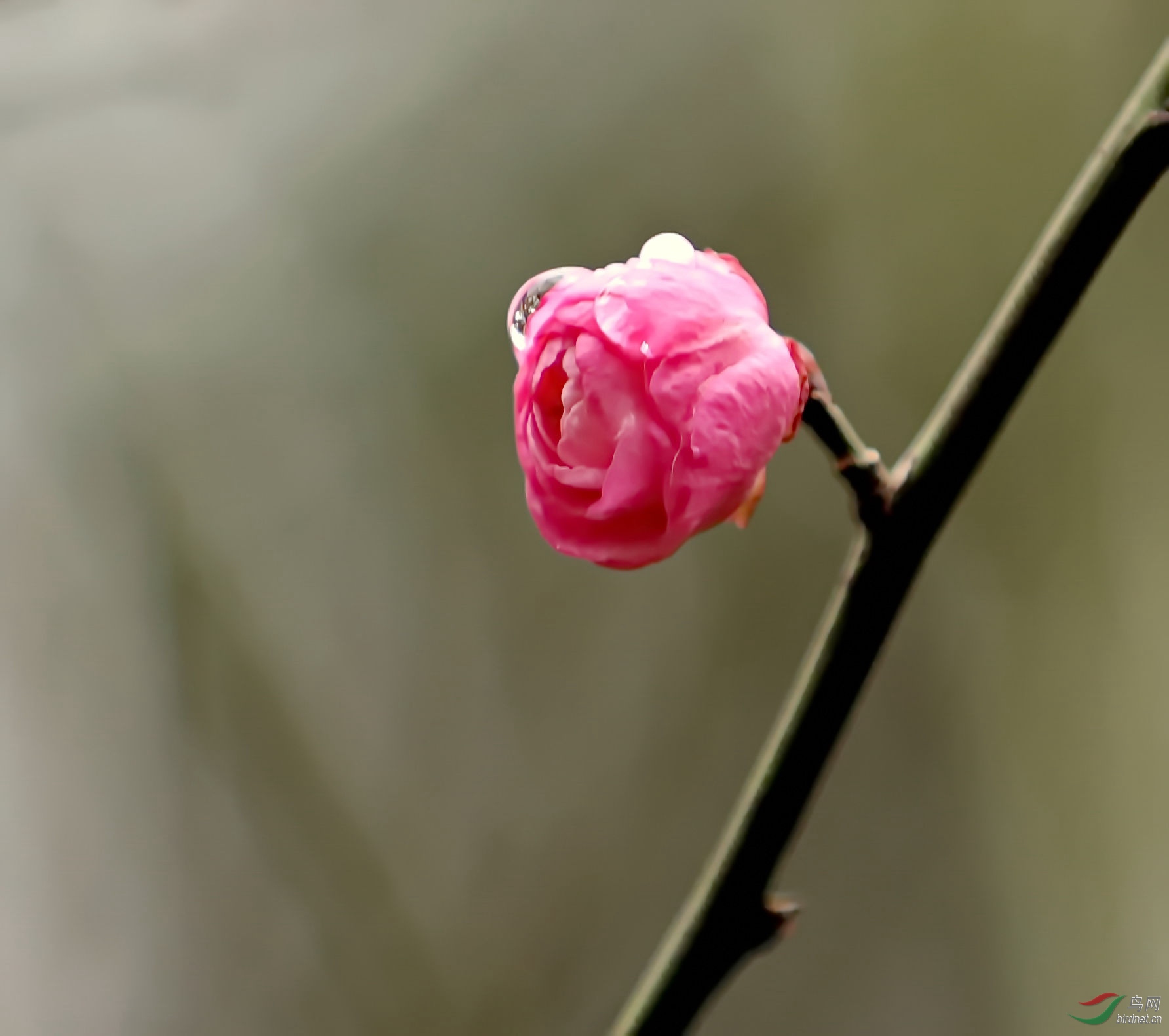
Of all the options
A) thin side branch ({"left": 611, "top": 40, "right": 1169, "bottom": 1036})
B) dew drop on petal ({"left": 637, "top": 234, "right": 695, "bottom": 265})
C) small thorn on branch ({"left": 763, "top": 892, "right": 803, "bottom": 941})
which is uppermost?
dew drop on petal ({"left": 637, "top": 234, "right": 695, "bottom": 265})

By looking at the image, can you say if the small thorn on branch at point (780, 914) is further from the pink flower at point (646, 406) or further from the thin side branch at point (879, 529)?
the pink flower at point (646, 406)

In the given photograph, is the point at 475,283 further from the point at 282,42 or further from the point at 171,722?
the point at 171,722
